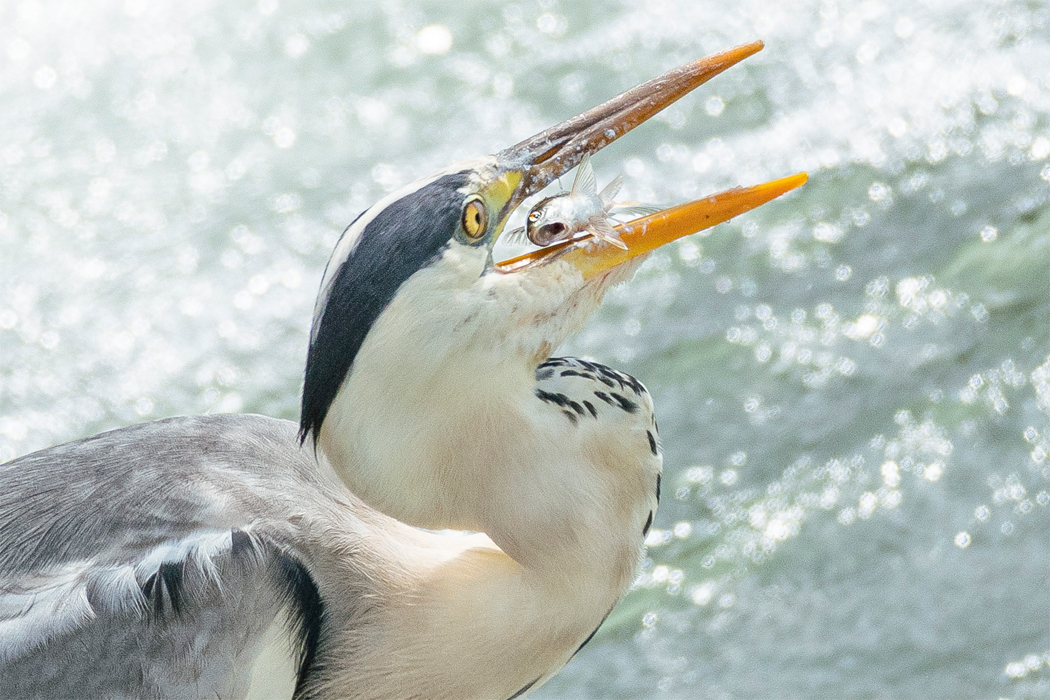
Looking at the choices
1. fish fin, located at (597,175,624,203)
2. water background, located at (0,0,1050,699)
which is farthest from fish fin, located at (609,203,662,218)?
water background, located at (0,0,1050,699)

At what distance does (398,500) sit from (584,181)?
694mm

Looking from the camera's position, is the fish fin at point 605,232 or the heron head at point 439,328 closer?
the heron head at point 439,328

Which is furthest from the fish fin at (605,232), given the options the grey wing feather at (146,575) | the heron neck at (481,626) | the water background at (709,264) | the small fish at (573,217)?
the water background at (709,264)

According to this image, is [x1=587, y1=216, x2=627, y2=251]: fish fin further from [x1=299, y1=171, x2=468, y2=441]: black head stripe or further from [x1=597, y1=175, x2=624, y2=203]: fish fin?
[x1=299, y1=171, x2=468, y2=441]: black head stripe

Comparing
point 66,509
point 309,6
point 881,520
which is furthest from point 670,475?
point 309,6

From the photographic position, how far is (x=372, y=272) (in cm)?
210

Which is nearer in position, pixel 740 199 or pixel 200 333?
pixel 740 199

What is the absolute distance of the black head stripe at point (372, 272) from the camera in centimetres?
211

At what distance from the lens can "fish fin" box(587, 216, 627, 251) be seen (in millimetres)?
2355

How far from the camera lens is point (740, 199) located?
95.5 inches

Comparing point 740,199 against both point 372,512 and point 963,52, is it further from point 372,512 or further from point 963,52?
point 963,52

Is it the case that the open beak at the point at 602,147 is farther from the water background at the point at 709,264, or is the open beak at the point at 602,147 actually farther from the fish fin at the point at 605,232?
the water background at the point at 709,264

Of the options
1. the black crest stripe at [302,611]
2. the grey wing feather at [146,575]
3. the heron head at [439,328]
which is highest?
the heron head at [439,328]

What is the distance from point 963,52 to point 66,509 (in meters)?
4.05
